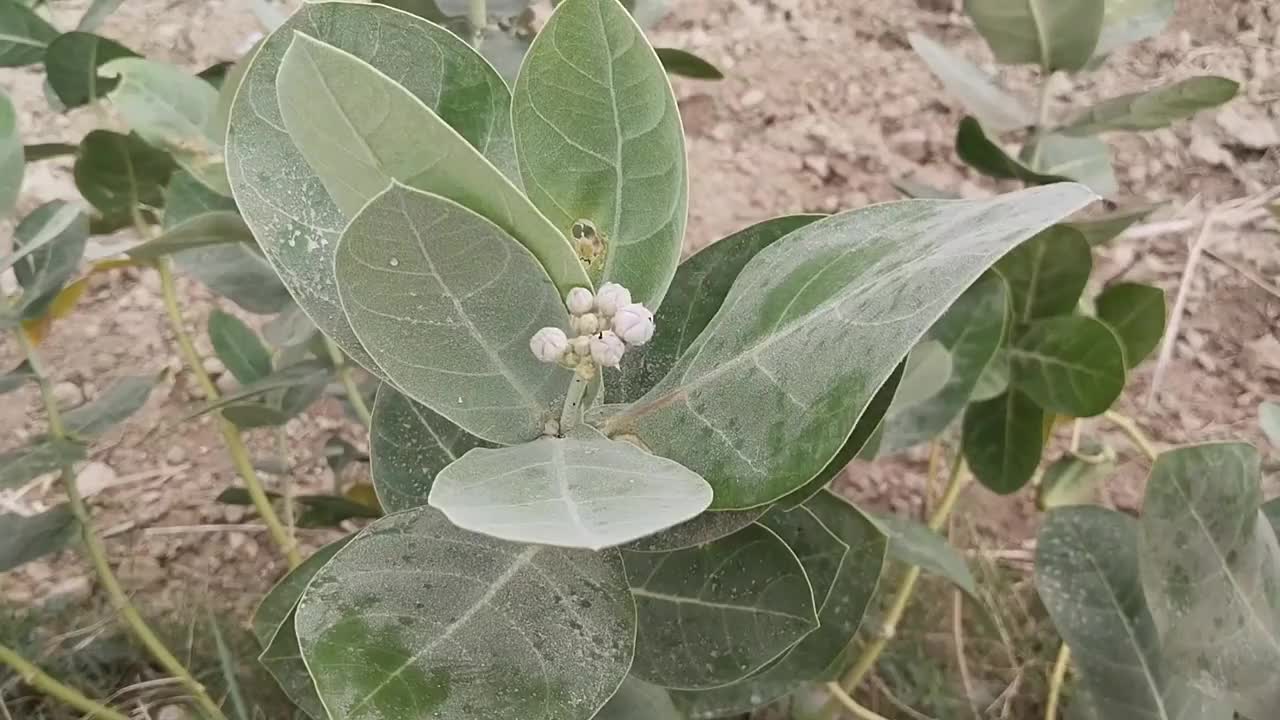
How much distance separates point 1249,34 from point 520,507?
1.82 meters

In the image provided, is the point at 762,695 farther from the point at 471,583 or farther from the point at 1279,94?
the point at 1279,94

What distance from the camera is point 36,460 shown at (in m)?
0.81

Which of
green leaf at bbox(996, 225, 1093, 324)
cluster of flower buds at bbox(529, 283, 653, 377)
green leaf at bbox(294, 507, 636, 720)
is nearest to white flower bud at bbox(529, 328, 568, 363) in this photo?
cluster of flower buds at bbox(529, 283, 653, 377)

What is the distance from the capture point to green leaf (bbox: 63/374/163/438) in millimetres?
873

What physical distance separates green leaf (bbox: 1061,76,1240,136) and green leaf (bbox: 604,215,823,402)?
424 millimetres

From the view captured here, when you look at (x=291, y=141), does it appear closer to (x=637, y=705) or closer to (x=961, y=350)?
(x=637, y=705)

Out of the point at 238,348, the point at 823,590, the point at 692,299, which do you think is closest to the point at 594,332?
the point at 692,299

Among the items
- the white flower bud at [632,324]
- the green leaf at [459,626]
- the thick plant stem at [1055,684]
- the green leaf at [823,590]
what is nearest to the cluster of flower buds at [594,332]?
the white flower bud at [632,324]

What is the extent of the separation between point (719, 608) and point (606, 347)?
236 millimetres

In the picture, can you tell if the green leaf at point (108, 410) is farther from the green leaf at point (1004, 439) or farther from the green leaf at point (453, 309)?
the green leaf at point (1004, 439)

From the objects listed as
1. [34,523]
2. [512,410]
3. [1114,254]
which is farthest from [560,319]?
[1114,254]

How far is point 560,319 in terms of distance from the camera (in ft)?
1.34

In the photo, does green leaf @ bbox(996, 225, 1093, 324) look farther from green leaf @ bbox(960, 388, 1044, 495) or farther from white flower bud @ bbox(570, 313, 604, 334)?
white flower bud @ bbox(570, 313, 604, 334)

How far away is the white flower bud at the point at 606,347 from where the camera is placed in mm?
396
